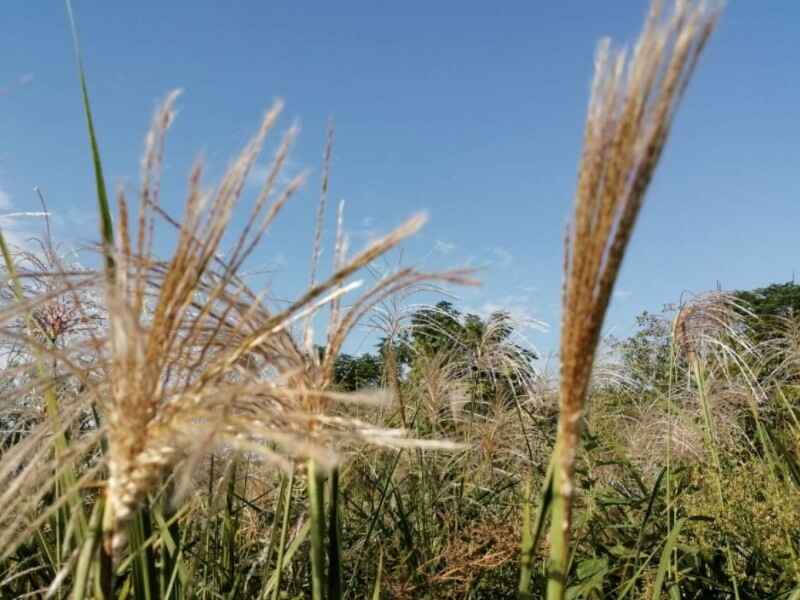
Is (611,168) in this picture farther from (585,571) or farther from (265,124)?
(585,571)

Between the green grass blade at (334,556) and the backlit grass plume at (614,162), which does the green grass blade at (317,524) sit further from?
the backlit grass plume at (614,162)

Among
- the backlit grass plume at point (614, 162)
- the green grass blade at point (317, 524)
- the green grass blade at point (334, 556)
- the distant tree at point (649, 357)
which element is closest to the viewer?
the backlit grass plume at point (614, 162)

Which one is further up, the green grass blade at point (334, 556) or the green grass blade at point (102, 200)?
the green grass blade at point (102, 200)

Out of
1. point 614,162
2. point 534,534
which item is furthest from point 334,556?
point 614,162

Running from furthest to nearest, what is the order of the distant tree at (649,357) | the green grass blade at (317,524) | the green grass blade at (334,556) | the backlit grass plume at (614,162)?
the distant tree at (649,357), the green grass blade at (334,556), the green grass blade at (317,524), the backlit grass plume at (614,162)

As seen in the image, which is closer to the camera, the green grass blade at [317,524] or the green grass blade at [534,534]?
the green grass blade at [534,534]

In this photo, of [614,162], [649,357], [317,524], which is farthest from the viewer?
[649,357]

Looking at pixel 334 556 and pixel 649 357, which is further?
pixel 649 357

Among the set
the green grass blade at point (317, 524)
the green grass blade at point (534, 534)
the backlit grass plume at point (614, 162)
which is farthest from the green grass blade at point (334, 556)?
the backlit grass plume at point (614, 162)

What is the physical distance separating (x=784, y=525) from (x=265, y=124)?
3.13 m

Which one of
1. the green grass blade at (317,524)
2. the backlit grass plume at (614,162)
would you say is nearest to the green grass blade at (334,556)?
the green grass blade at (317,524)

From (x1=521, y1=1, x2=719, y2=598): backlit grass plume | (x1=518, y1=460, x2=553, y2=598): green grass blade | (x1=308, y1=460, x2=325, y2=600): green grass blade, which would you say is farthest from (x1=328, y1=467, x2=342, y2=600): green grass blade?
(x1=521, y1=1, x2=719, y2=598): backlit grass plume

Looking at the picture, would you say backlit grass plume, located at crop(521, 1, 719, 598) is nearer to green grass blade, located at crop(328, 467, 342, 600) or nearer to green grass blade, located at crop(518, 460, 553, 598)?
green grass blade, located at crop(518, 460, 553, 598)

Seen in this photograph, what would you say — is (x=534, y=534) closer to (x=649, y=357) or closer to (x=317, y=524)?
(x=317, y=524)
